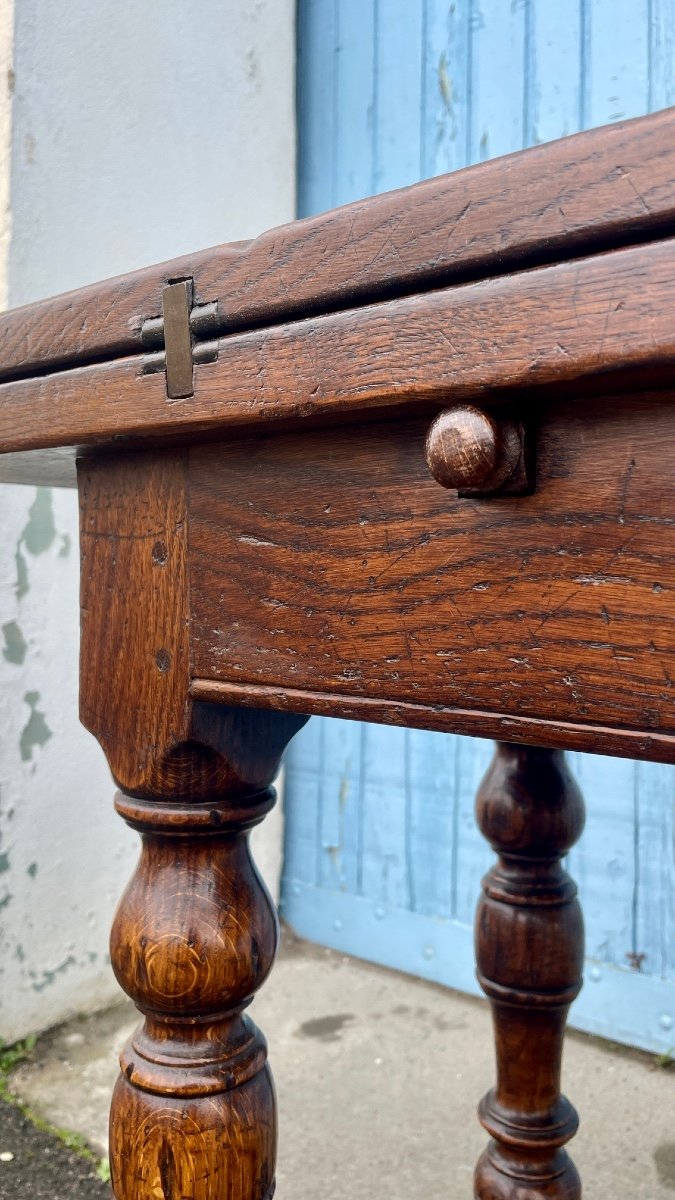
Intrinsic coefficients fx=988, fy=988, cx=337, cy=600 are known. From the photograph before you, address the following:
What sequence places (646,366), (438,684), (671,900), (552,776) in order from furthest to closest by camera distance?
(671,900)
(552,776)
(438,684)
(646,366)

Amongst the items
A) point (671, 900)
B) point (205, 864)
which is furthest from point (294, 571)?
point (671, 900)

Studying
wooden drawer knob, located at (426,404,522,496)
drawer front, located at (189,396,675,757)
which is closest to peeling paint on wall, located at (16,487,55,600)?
drawer front, located at (189,396,675,757)

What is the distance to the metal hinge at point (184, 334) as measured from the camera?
547 millimetres

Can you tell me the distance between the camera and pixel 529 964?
3.45ft

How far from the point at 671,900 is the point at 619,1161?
46 cm

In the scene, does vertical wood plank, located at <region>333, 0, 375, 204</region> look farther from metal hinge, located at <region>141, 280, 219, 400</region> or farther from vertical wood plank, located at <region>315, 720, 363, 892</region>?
metal hinge, located at <region>141, 280, 219, 400</region>

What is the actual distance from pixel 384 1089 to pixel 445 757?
2.12 feet

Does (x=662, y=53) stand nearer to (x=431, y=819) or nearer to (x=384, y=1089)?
(x=431, y=819)

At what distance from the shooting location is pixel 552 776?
1087 millimetres

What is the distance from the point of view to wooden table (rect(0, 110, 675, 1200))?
42 cm

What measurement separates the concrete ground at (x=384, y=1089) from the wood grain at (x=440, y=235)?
4.25ft

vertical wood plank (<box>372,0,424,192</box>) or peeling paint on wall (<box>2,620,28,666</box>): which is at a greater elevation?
vertical wood plank (<box>372,0,424,192</box>)

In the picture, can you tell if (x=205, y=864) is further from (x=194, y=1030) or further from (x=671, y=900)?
(x=671, y=900)

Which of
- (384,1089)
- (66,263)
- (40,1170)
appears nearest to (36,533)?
(66,263)
